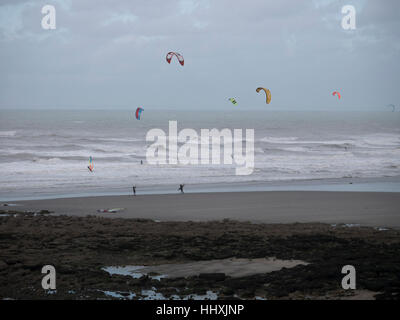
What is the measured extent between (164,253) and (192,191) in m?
10.3

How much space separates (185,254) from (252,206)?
690 cm

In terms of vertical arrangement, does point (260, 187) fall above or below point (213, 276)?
above

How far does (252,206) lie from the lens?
1570 cm

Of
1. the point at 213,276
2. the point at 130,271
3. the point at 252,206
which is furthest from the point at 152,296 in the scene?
the point at 252,206

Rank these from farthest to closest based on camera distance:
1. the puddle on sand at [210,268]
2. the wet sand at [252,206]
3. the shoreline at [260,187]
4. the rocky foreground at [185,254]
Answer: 1. the shoreline at [260,187]
2. the wet sand at [252,206]
3. the puddle on sand at [210,268]
4. the rocky foreground at [185,254]

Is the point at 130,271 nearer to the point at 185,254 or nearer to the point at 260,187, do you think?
the point at 185,254

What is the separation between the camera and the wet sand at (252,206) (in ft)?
44.9

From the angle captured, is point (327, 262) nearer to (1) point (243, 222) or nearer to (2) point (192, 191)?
(1) point (243, 222)

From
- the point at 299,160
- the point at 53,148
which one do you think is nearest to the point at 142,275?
the point at 299,160

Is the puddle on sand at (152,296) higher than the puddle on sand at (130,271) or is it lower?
lower

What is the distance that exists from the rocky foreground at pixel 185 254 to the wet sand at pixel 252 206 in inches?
52.8

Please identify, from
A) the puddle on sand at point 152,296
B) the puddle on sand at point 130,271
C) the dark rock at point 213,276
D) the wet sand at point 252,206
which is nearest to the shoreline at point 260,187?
the wet sand at point 252,206

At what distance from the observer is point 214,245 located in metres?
9.76

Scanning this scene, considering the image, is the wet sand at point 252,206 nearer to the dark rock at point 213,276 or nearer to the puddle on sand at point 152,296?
the dark rock at point 213,276
